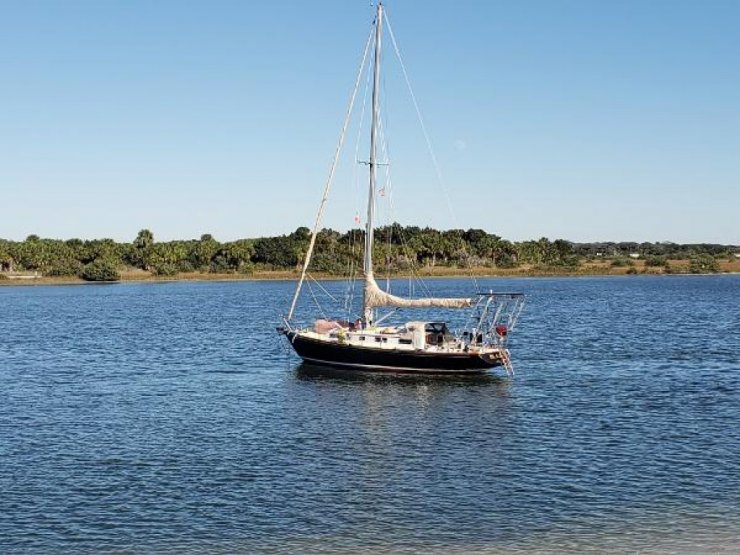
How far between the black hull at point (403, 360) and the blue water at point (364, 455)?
1.16 m

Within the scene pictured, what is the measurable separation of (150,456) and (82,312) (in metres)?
102

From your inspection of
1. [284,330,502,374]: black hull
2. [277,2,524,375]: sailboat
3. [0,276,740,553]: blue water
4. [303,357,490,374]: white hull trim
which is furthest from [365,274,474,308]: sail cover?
[0,276,740,553]: blue water

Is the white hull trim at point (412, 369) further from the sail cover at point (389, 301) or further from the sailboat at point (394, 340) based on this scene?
the sail cover at point (389, 301)

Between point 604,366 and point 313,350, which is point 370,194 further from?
point 604,366

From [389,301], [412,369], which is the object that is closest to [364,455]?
[412,369]

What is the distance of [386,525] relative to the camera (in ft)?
98.5

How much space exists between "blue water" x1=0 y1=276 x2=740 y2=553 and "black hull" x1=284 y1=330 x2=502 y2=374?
45.6 inches

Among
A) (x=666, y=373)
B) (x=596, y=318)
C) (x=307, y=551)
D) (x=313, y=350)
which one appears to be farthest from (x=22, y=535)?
(x=596, y=318)

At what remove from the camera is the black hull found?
6063 centimetres

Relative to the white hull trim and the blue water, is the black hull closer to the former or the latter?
the white hull trim

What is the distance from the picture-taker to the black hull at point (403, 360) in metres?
60.6

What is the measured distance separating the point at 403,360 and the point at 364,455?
21.8 meters

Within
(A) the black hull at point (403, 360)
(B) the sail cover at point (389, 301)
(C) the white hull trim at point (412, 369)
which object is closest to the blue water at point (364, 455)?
(C) the white hull trim at point (412, 369)

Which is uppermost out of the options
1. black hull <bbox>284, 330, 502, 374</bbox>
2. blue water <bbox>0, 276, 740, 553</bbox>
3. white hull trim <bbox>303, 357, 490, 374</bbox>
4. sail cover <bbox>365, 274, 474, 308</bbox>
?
sail cover <bbox>365, 274, 474, 308</bbox>
